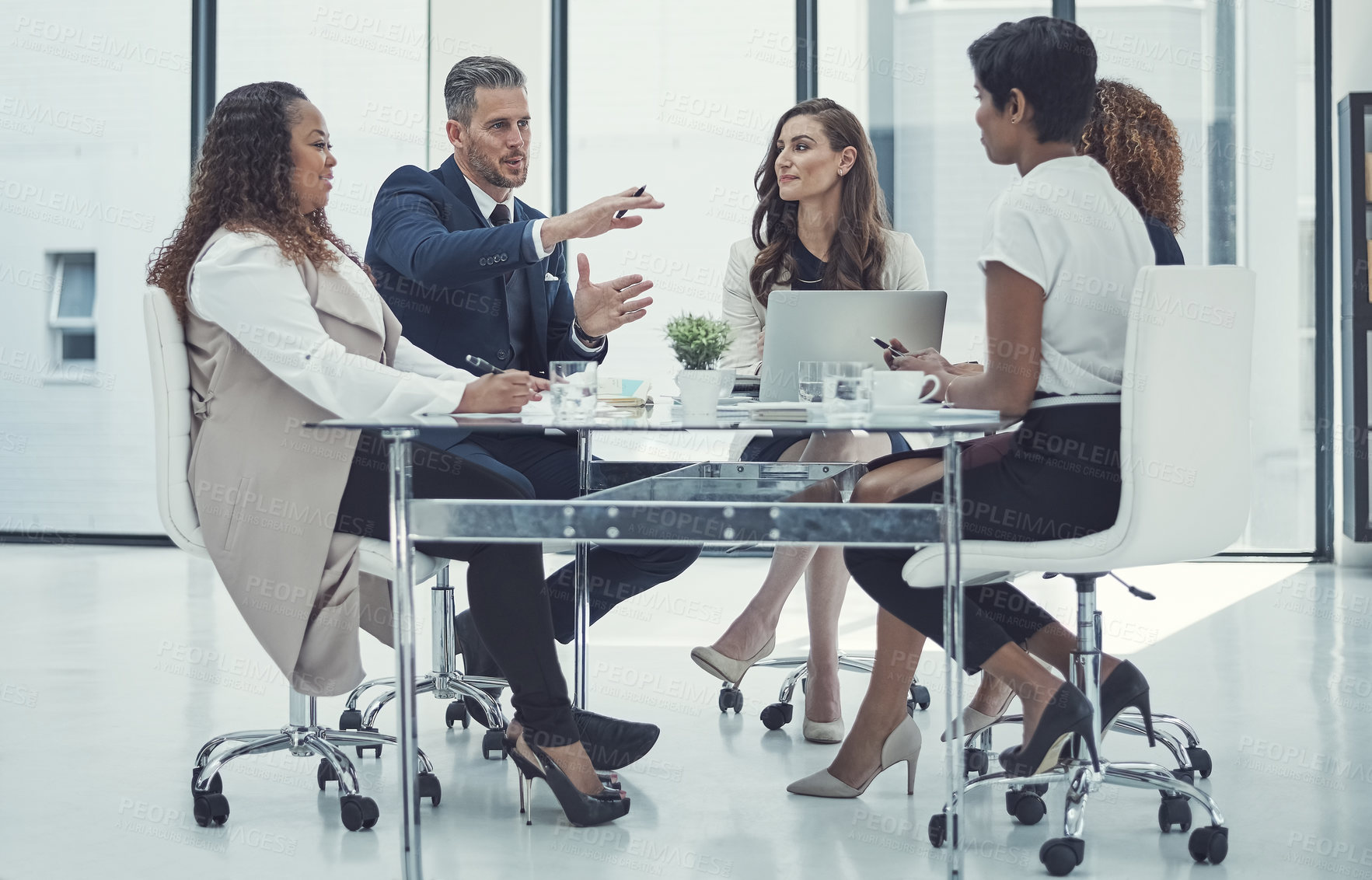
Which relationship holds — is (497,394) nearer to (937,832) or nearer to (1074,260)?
(1074,260)

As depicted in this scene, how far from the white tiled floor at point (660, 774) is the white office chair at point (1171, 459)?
256mm

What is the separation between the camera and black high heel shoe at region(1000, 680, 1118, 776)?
194 centimetres

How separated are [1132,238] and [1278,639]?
2.27m

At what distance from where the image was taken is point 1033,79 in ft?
6.72

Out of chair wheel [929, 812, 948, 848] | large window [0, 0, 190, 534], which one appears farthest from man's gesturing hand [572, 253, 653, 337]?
large window [0, 0, 190, 534]

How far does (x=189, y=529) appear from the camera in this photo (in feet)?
7.11

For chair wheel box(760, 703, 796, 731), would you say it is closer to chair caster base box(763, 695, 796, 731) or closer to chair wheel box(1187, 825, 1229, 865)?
chair caster base box(763, 695, 796, 731)

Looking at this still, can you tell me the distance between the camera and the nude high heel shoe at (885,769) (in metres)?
2.25

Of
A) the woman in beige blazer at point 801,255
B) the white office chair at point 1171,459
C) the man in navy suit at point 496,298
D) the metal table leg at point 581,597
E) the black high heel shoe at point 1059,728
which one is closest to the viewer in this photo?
the white office chair at point 1171,459

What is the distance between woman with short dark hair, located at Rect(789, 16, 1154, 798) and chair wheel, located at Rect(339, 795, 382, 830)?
0.91 meters

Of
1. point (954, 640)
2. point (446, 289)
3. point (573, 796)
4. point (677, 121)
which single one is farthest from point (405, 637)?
point (677, 121)

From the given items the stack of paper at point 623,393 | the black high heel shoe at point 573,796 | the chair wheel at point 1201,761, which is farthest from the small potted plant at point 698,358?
the chair wheel at point 1201,761

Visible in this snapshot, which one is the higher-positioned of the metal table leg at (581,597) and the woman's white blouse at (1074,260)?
the woman's white blouse at (1074,260)

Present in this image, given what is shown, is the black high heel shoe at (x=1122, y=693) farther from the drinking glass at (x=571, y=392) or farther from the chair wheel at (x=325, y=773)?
the chair wheel at (x=325, y=773)
